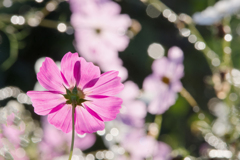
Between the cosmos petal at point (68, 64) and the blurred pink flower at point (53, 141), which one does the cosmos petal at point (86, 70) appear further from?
the blurred pink flower at point (53, 141)

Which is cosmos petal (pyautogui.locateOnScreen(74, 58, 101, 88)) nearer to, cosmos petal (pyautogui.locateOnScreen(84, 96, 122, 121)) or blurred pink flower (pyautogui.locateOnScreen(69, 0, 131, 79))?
cosmos petal (pyautogui.locateOnScreen(84, 96, 122, 121))

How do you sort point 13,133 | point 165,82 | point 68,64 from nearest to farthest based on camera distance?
point 68,64
point 13,133
point 165,82

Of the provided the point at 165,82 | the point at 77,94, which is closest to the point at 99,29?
the point at 165,82

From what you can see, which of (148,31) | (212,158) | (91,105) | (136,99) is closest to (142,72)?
(148,31)

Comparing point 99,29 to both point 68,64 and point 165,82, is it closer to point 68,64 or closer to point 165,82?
point 165,82

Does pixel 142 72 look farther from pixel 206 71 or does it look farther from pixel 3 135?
pixel 3 135

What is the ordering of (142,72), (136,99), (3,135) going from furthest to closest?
(142,72)
(136,99)
(3,135)
